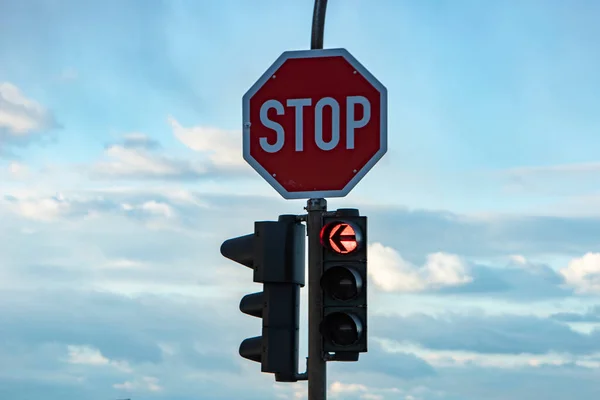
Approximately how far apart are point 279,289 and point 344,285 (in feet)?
2.25

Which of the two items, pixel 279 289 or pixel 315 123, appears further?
pixel 315 123

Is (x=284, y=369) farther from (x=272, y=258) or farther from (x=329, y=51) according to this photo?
(x=329, y=51)

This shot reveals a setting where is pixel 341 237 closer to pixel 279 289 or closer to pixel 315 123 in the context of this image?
pixel 279 289

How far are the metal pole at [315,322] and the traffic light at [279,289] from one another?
0.50 feet

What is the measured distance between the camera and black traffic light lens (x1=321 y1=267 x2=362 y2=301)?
7566mm

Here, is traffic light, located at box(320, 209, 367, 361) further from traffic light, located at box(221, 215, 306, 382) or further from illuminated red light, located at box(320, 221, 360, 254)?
traffic light, located at box(221, 215, 306, 382)

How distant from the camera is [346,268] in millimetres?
7613

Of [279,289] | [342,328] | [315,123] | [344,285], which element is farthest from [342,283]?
[315,123]

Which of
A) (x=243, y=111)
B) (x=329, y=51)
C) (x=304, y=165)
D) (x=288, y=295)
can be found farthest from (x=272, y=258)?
(x=329, y=51)

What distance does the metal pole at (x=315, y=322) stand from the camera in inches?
308

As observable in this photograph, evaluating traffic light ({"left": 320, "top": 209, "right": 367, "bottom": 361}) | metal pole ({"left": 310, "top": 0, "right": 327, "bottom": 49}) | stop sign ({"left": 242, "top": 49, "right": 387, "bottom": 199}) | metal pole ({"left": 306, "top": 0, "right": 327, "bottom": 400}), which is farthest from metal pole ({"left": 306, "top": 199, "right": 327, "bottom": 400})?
metal pole ({"left": 310, "top": 0, "right": 327, "bottom": 49})

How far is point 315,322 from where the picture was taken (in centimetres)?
784

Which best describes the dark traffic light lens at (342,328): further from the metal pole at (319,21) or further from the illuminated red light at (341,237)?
the metal pole at (319,21)

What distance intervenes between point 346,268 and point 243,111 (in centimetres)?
191
